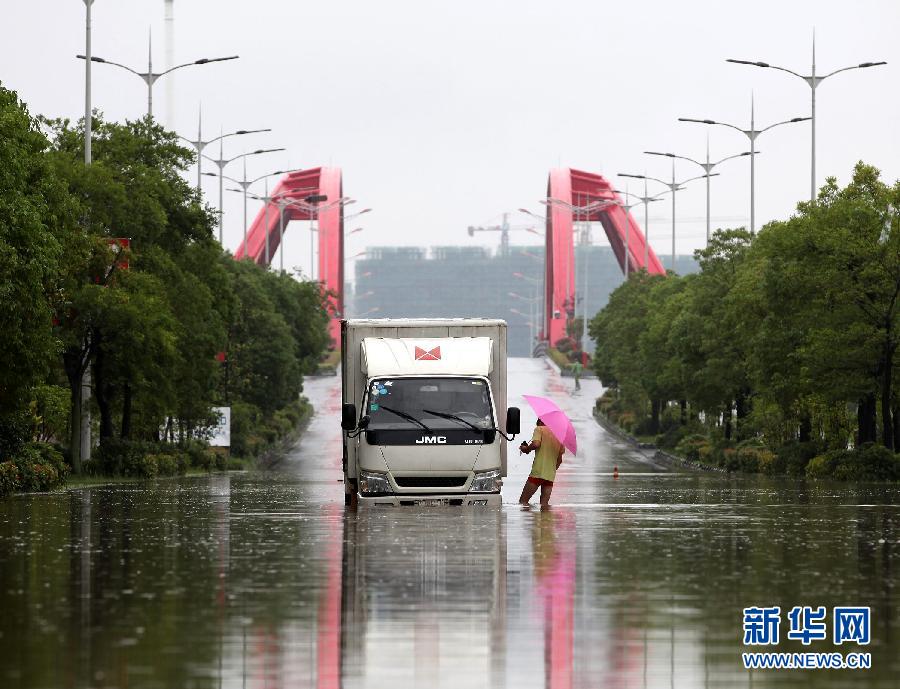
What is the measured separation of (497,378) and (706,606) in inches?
→ 635

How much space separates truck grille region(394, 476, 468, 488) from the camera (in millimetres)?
29141

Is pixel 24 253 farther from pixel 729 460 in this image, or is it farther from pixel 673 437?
pixel 673 437

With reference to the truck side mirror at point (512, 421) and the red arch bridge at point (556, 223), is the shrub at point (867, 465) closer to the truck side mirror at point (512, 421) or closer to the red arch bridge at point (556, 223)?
the truck side mirror at point (512, 421)

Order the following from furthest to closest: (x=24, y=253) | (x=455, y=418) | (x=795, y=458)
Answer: (x=795, y=458) < (x=24, y=253) < (x=455, y=418)

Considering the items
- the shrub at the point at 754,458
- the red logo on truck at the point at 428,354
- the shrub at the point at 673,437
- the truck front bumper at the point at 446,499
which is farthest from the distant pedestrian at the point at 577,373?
the truck front bumper at the point at 446,499

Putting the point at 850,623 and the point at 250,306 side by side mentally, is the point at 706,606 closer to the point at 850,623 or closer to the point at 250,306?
the point at 850,623

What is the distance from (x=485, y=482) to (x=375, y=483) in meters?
1.64

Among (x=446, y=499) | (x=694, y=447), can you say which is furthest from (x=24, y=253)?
(x=694, y=447)

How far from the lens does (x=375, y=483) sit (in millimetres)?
29266

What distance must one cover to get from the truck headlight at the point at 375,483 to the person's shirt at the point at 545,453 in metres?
2.76

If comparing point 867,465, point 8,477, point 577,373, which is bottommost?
point 867,465

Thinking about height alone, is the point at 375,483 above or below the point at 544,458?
below

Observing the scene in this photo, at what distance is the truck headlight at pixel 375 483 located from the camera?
29.2m

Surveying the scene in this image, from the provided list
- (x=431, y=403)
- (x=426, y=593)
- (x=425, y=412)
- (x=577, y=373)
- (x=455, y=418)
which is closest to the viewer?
(x=426, y=593)
